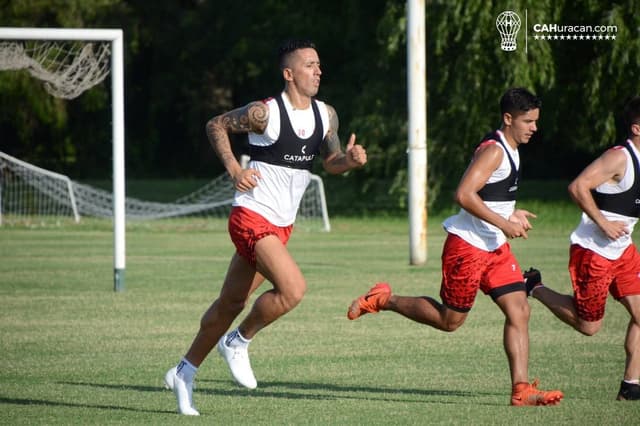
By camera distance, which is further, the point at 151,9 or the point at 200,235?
the point at 151,9

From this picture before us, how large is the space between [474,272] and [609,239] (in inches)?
46.0

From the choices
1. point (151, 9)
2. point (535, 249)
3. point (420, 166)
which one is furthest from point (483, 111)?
point (151, 9)

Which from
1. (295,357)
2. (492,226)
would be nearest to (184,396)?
(492,226)

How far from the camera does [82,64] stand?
63.9 ft

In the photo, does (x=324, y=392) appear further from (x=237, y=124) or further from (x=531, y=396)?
(x=237, y=124)

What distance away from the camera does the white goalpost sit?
15.9 metres

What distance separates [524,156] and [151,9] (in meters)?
18.5

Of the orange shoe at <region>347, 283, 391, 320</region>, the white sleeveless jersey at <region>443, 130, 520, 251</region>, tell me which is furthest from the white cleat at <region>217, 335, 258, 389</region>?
the white sleeveless jersey at <region>443, 130, 520, 251</region>

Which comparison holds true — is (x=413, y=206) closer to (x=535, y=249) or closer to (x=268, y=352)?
(x=535, y=249)

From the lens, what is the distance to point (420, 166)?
2034cm

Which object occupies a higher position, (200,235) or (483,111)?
(483,111)

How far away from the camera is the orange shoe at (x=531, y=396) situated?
787cm

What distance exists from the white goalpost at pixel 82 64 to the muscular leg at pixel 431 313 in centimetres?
760

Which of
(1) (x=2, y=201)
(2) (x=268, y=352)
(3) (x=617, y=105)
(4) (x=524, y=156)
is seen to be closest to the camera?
(2) (x=268, y=352)
